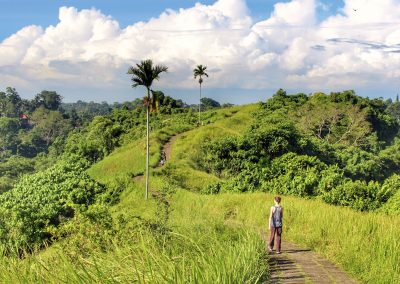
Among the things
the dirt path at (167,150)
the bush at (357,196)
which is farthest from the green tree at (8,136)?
the bush at (357,196)

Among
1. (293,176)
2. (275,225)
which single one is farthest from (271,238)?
(293,176)

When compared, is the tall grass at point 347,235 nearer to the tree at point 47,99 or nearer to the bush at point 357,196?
the bush at point 357,196

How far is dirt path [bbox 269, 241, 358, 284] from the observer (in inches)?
347

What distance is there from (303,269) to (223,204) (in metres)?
11.0

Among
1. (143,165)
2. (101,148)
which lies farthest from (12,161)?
(143,165)

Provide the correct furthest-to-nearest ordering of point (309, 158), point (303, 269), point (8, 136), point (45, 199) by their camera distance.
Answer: point (8, 136)
point (309, 158)
point (45, 199)
point (303, 269)

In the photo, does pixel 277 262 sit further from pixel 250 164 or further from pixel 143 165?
pixel 143 165

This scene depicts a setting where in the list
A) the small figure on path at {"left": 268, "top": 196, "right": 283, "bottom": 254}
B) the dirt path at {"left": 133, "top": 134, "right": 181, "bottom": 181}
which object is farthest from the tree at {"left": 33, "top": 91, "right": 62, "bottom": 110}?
the small figure on path at {"left": 268, "top": 196, "right": 283, "bottom": 254}

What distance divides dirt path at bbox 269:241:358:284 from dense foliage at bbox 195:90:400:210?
597 inches

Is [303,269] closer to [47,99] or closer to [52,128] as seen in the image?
[52,128]

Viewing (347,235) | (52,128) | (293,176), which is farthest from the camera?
(52,128)

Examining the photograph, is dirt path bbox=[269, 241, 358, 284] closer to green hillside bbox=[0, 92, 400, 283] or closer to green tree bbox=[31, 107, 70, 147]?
green hillside bbox=[0, 92, 400, 283]

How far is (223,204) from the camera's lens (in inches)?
807

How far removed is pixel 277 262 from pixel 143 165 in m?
33.8
